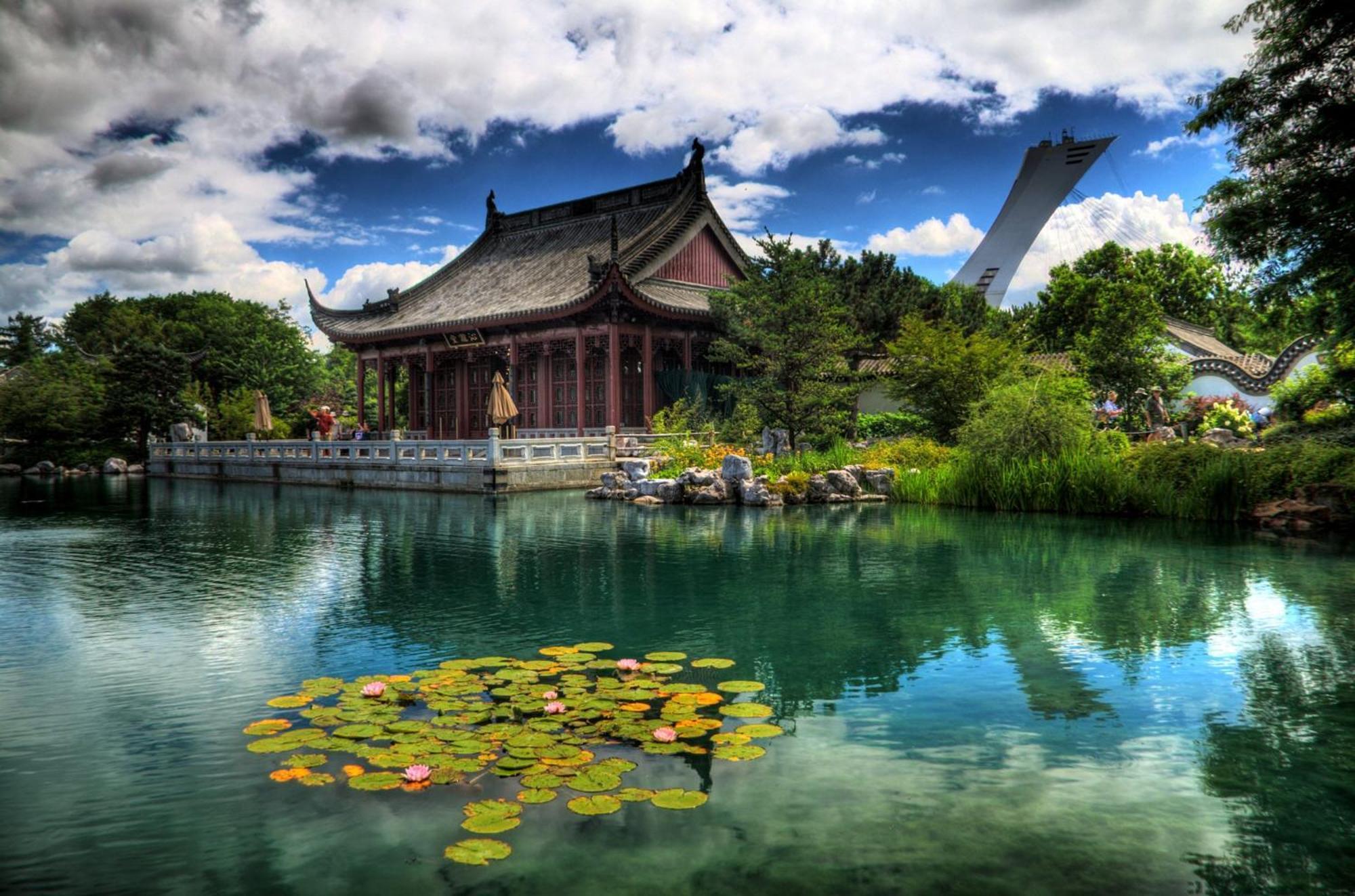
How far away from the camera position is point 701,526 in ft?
41.8

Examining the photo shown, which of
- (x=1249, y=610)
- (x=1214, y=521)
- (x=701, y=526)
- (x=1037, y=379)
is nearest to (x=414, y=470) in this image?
(x=701, y=526)

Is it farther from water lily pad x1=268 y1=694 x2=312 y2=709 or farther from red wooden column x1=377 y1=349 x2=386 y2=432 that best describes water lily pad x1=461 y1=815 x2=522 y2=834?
red wooden column x1=377 y1=349 x2=386 y2=432

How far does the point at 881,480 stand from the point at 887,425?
746cm

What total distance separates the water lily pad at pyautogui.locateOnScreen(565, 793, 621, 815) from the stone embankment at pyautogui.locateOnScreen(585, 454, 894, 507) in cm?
1225

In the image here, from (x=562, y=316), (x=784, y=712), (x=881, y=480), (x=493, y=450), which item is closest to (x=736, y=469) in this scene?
(x=881, y=480)

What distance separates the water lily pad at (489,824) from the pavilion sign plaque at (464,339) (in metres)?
24.9

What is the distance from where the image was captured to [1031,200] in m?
71.3

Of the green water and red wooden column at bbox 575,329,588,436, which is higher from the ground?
red wooden column at bbox 575,329,588,436

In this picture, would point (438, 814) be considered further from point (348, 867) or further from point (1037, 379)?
point (1037, 379)

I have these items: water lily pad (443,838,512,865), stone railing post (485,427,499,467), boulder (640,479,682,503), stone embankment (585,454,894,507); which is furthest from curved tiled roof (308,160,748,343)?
water lily pad (443,838,512,865)

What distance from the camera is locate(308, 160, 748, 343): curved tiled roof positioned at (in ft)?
83.7

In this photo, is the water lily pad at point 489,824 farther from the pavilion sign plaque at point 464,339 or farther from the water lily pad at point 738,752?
the pavilion sign plaque at point 464,339

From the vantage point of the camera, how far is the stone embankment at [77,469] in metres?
30.5

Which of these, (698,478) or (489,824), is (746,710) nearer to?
(489,824)
